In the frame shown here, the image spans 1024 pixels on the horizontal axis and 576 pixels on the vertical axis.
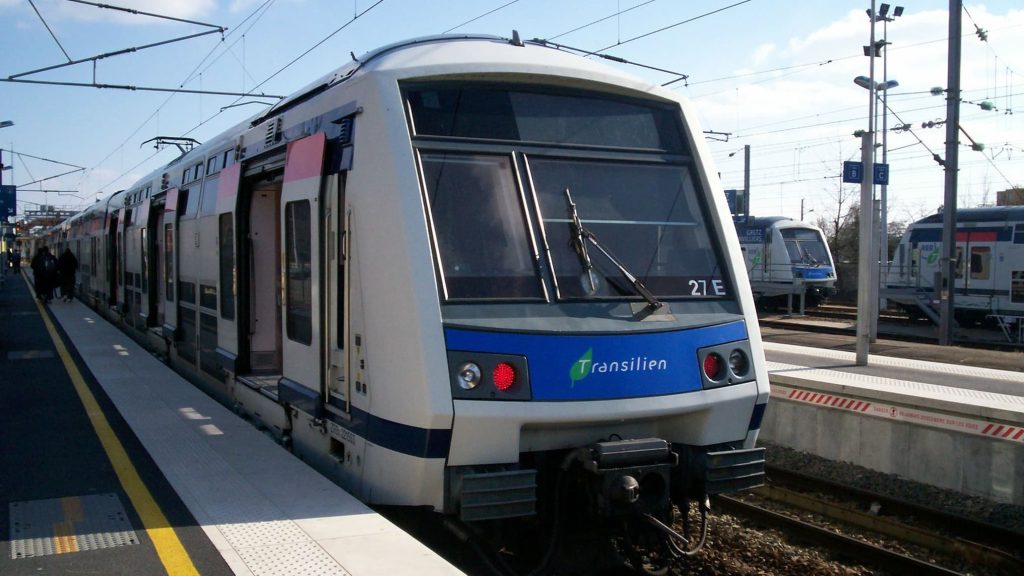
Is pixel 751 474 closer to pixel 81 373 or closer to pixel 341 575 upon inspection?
pixel 341 575

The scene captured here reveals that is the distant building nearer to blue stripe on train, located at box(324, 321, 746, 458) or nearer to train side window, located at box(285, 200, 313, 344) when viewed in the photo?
blue stripe on train, located at box(324, 321, 746, 458)

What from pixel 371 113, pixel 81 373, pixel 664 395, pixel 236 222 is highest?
pixel 371 113

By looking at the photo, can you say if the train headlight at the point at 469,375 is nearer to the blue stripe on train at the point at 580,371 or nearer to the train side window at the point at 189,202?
the blue stripe on train at the point at 580,371

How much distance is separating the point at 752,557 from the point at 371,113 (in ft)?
13.9

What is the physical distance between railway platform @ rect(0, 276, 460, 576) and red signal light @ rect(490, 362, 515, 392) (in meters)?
0.89

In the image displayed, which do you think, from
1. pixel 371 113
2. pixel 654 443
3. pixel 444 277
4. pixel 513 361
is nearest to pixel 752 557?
pixel 654 443

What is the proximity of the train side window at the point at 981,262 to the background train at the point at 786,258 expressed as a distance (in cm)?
524

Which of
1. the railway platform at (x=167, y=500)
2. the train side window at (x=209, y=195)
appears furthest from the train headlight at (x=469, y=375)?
the train side window at (x=209, y=195)

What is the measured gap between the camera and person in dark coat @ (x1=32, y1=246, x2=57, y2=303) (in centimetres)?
2450

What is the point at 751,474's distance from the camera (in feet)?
16.6

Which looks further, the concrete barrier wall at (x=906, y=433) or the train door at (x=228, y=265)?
the train door at (x=228, y=265)

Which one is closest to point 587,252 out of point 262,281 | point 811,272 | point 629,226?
point 629,226

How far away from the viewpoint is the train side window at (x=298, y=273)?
5.71 m

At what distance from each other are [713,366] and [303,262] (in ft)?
9.10
